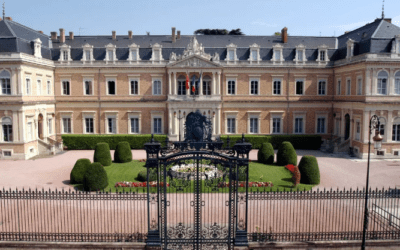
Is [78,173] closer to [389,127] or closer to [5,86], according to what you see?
[5,86]

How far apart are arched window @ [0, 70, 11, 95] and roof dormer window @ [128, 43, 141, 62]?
436 inches

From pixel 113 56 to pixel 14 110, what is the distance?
1078 centimetres

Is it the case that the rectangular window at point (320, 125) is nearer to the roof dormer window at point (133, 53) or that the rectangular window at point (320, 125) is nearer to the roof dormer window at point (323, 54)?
the roof dormer window at point (323, 54)

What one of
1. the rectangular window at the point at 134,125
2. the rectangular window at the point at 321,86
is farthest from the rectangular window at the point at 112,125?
the rectangular window at the point at 321,86

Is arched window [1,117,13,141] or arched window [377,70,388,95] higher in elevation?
arched window [377,70,388,95]

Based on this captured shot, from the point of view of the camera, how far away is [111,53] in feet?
112

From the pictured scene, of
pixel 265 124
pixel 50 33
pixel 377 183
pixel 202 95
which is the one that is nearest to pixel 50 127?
pixel 50 33

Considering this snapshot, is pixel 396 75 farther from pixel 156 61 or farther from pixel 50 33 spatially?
pixel 50 33

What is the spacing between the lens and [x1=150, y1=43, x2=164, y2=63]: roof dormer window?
111 ft

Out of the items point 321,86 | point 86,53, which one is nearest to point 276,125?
point 321,86

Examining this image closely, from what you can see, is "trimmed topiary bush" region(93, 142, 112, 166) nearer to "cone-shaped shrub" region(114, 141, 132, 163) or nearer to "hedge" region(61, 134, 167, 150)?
"cone-shaped shrub" region(114, 141, 132, 163)

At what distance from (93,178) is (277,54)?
23751mm

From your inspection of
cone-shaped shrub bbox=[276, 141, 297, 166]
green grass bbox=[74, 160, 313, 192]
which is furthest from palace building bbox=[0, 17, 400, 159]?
cone-shaped shrub bbox=[276, 141, 297, 166]

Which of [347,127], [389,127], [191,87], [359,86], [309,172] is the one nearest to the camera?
[309,172]
